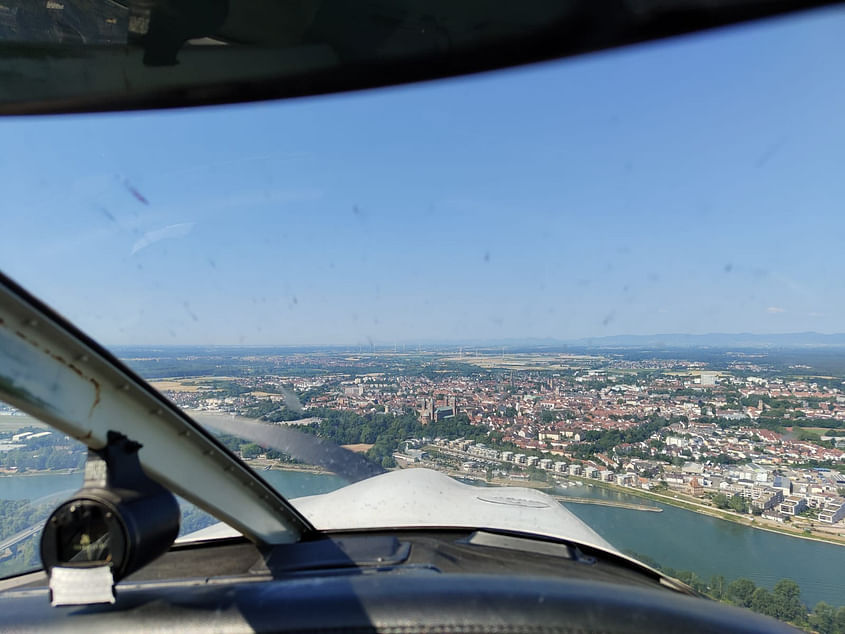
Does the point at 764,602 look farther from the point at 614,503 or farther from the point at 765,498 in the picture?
the point at 614,503

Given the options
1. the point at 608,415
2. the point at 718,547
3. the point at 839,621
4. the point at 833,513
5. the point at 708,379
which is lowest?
the point at 839,621

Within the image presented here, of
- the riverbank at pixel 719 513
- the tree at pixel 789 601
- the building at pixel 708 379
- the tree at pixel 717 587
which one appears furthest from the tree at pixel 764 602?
the building at pixel 708 379

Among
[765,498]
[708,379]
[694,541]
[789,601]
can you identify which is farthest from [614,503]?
[708,379]

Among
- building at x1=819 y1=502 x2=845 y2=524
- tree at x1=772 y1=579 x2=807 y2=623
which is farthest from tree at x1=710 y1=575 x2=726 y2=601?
building at x1=819 y1=502 x2=845 y2=524

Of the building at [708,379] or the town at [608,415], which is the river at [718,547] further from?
the building at [708,379]

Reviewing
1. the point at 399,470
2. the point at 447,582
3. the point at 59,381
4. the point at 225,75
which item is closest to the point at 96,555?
the point at 59,381

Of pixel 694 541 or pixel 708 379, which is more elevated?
Answer: pixel 708 379

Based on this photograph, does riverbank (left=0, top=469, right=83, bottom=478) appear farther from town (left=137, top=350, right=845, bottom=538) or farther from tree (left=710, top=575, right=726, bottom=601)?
tree (left=710, top=575, right=726, bottom=601)

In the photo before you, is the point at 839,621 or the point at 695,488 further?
the point at 695,488
